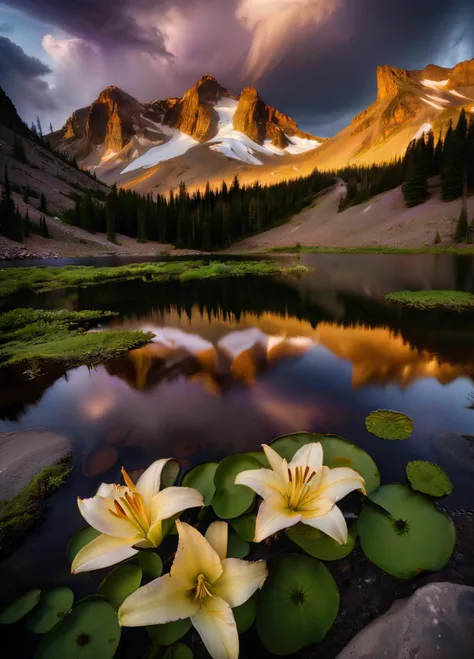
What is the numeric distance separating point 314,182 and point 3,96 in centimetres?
17537

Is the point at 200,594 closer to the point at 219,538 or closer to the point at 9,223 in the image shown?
the point at 219,538

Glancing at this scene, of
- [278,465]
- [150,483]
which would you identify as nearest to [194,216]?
[150,483]

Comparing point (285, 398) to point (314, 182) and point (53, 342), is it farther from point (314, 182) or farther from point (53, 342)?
point (314, 182)

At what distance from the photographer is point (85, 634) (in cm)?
229

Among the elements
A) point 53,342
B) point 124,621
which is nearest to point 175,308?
point 53,342

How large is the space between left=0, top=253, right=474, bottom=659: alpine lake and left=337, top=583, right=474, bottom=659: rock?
0.93 ft

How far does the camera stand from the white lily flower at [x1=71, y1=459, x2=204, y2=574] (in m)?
2.35

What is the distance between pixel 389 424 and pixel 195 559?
153 inches

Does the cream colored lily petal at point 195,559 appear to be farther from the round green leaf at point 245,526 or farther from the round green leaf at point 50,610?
the round green leaf at point 50,610

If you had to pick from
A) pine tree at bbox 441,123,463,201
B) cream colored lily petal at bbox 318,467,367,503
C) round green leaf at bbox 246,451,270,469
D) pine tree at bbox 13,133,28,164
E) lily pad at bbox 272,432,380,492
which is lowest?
round green leaf at bbox 246,451,270,469

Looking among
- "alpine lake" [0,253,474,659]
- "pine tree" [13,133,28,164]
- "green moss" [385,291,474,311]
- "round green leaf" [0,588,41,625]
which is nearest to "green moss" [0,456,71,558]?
"alpine lake" [0,253,474,659]

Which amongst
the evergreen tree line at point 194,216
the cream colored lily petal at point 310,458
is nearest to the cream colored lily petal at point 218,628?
the cream colored lily petal at point 310,458

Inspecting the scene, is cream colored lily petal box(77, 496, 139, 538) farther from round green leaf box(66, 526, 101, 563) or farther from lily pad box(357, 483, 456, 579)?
lily pad box(357, 483, 456, 579)

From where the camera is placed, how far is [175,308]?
15180mm
